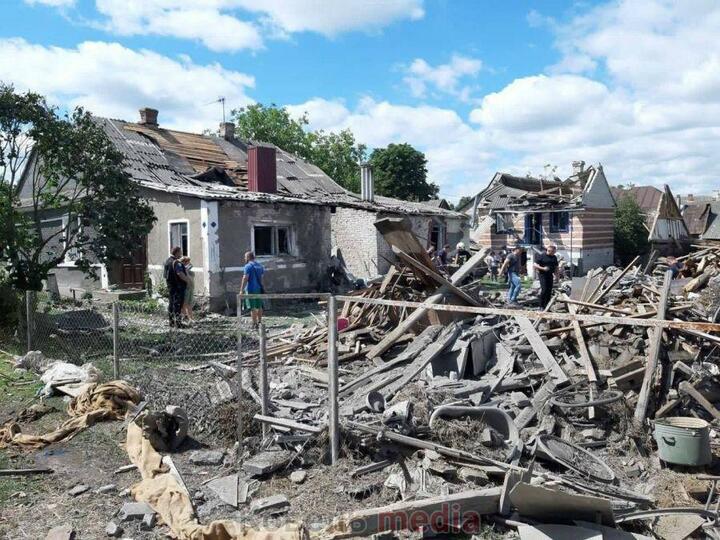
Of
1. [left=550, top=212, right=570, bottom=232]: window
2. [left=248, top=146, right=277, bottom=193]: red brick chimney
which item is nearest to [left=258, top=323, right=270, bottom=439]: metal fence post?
[left=248, top=146, right=277, bottom=193]: red brick chimney

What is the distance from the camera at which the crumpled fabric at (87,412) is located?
5988mm

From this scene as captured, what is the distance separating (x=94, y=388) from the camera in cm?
700

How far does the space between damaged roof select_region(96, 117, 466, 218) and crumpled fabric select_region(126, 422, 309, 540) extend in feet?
34.6

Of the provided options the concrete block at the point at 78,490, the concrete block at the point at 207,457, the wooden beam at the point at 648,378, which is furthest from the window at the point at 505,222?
the concrete block at the point at 78,490

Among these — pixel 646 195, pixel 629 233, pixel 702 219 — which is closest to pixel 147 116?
pixel 629 233

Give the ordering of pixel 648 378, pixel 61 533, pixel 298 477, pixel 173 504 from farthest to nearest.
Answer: pixel 648 378
pixel 298 477
pixel 173 504
pixel 61 533

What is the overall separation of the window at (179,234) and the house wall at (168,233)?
0.11m

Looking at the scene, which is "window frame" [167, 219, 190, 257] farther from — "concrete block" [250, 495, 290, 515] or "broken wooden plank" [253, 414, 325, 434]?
"concrete block" [250, 495, 290, 515]

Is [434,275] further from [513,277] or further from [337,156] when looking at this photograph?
[337,156]

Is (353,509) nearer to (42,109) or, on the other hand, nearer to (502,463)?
(502,463)

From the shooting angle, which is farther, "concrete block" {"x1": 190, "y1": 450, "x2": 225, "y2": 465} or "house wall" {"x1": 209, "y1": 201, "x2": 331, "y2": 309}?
"house wall" {"x1": 209, "y1": 201, "x2": 331, "y2": 309}

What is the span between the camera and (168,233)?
1631 centimetres

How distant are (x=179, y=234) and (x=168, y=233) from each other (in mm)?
400

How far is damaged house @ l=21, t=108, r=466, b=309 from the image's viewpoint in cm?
1559
